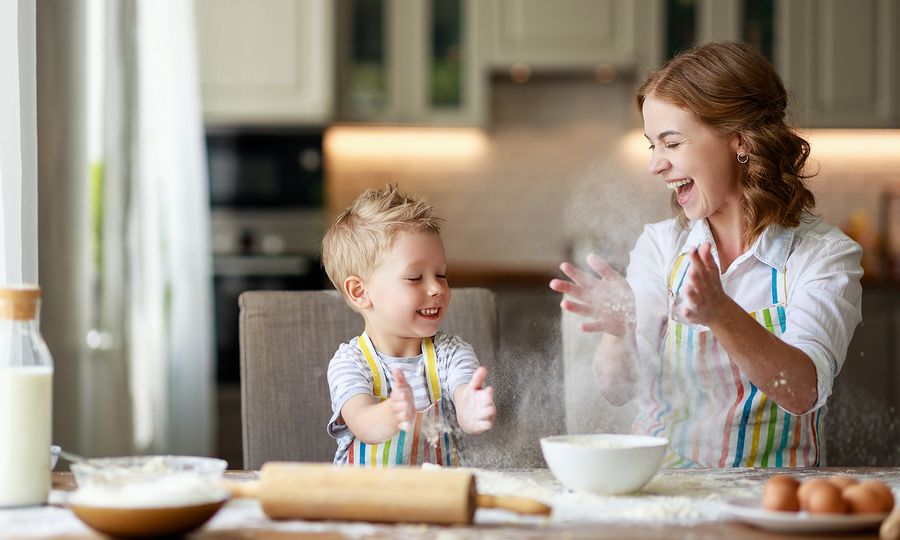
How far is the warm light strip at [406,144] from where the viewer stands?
14.5 ft

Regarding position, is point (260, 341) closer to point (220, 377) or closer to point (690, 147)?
point (690, 147)

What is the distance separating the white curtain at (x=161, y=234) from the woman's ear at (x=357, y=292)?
5.25 feet

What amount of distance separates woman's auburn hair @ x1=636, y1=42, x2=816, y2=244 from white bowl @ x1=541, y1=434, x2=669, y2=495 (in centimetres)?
68

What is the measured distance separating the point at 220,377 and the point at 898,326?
2.51 metres

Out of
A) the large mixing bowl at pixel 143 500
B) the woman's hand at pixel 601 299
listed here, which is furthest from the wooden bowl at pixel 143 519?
the woman's hand at pixel 601 299

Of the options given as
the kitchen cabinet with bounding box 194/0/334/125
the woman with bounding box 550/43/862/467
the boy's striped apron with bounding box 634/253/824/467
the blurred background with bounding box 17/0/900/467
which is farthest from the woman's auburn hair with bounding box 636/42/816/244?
the kitchen cabinet with bounding box 194/0/334/125

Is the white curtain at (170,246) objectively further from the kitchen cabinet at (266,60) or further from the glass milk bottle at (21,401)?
the glass milk bottle at (21,401)

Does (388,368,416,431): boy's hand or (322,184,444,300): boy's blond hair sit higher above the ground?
(322,184,444,300): boy's blond hair

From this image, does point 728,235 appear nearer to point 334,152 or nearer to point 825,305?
point 825,305

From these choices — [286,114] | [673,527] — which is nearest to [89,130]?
[286,114]

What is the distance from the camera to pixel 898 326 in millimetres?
3881

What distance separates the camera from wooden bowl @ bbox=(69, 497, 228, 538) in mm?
934

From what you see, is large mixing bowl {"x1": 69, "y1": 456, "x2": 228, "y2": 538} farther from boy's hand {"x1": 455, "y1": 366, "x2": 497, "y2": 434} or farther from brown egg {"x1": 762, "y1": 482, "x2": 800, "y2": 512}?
brown egg {"x1": 762, "y1": 482, "x2": 800, "y2": 512}

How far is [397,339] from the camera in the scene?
5.08 ft
